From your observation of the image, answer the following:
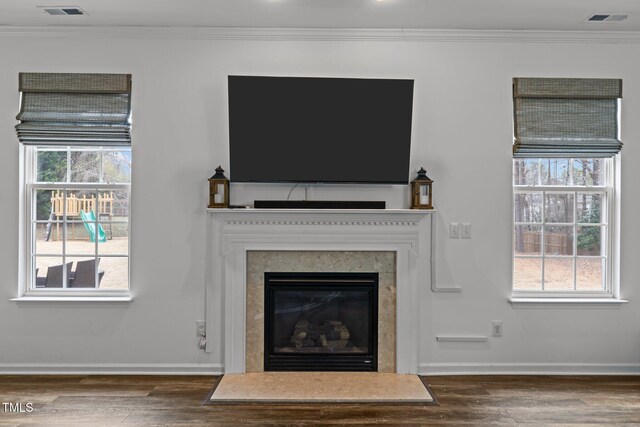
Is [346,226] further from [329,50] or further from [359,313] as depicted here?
[329,50]

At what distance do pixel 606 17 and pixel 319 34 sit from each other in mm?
1960

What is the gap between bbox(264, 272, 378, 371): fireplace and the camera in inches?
148

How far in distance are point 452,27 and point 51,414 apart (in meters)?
3.61

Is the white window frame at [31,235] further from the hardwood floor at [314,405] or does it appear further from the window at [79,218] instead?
the hardwood floor at [314,405]

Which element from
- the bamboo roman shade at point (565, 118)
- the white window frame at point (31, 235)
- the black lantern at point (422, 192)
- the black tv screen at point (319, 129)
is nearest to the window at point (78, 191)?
the white window frame at point (31, 235)

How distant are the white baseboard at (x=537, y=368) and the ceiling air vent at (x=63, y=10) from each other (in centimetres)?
344

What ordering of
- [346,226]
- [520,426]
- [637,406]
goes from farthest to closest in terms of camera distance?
[346,226]
[637,406]
[520,426]

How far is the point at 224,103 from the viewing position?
12.4 ft

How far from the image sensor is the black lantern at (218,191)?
364cm

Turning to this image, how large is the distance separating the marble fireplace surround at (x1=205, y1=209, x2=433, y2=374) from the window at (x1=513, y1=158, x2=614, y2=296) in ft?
2.65

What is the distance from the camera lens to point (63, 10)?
3.42 m

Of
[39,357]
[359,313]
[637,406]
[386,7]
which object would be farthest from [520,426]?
[39,357]

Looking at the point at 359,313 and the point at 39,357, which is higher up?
the point at 359,313

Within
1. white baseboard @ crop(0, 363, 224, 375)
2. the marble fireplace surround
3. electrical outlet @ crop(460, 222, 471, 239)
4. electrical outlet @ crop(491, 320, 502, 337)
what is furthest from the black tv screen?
white baseboard @ crop(0, 363, 224, 375)
